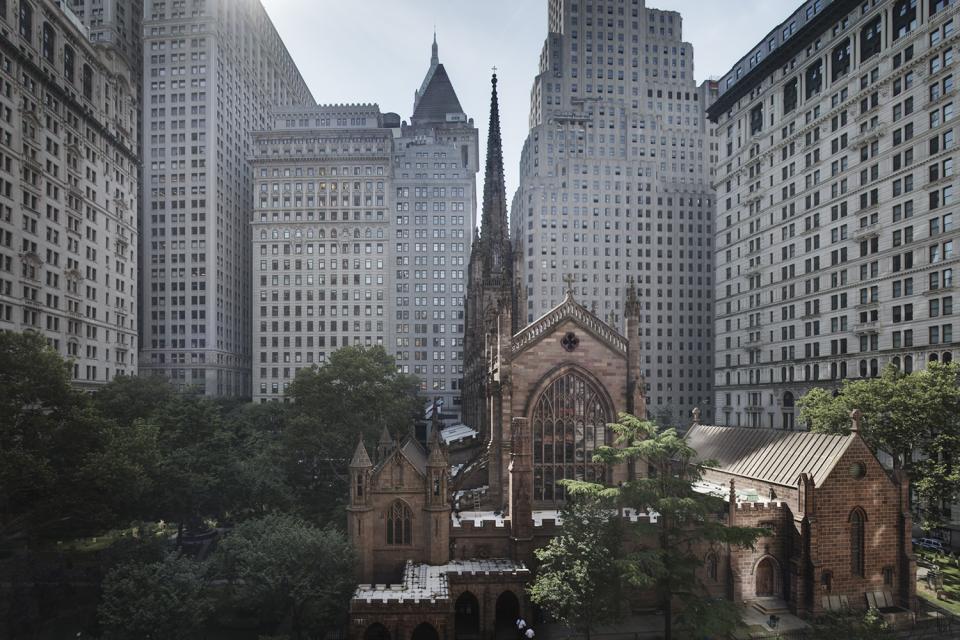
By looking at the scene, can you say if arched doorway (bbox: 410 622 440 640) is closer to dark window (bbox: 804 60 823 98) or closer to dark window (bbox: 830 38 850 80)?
dark window (bbox: 830 38 850 80)

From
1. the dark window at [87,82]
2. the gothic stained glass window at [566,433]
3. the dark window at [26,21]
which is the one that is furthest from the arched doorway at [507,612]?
the dark window at [87,82]

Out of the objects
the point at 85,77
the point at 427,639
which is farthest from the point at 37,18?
the point at 427,639

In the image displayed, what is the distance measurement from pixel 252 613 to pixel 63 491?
1402cm

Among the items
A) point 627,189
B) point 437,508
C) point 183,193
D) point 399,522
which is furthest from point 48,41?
point 627,189

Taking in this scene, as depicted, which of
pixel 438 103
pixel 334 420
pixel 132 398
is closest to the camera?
pixel 334 420

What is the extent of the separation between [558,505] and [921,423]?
25.1 metres

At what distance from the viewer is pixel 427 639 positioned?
3562cm

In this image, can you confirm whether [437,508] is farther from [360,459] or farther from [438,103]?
[438,103]

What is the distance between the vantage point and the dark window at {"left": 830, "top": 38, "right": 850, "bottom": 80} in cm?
7319

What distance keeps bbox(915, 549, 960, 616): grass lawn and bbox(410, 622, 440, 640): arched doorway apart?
31093 mm

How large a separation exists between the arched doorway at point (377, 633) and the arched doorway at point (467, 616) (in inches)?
162

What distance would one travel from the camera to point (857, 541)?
118 feet

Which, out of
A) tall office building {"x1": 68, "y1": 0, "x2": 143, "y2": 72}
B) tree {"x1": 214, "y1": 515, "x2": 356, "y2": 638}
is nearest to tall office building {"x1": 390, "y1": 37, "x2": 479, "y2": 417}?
tall office building {"x1": 68, "y1": 0, "x2": 143, "y2": 72}

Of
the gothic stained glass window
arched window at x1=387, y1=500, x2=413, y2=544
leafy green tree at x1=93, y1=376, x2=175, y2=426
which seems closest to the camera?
arched window at x1=387, y1=500, x2=413, y2=544
